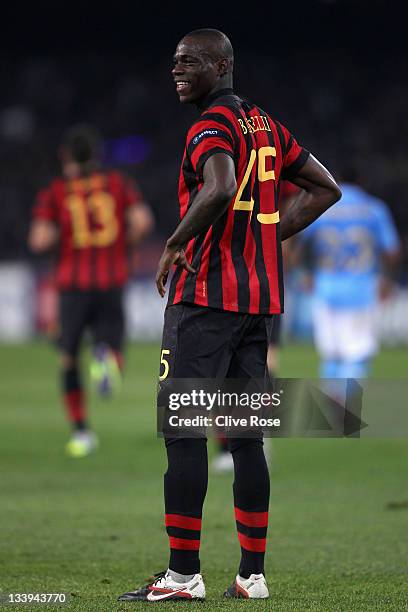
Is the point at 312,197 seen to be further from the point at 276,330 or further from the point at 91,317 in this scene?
the point at 91,317

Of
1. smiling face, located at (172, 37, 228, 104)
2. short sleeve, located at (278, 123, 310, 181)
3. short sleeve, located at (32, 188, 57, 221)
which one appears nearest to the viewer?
smiling face, located at (172, 37, 228, 104)

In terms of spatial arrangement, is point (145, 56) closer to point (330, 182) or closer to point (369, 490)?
point (369, 490)

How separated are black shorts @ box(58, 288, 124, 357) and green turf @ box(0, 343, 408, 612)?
766 millimetres

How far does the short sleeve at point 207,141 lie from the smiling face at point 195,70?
178 millimetres

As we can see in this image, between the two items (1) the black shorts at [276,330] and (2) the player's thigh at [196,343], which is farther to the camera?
(1) the black shorts at [276,330]

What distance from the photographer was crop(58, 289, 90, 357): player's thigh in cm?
875

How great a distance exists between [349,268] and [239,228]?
17.9ft

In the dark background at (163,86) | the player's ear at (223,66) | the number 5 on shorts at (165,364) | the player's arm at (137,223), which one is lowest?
the number 5 on shorts at (165,364)

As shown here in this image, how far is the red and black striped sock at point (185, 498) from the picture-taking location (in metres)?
3.87

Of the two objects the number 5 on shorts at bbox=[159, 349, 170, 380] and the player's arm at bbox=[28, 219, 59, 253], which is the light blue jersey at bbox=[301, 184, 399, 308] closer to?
the player's arm at bbox=[28, 219, 59, 253]

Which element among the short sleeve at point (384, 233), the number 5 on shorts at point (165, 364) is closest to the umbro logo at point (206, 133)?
the number 5 on shorts at point (165, 364)

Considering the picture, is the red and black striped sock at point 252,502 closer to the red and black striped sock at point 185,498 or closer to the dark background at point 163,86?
the red and black striped sock at point 185,498

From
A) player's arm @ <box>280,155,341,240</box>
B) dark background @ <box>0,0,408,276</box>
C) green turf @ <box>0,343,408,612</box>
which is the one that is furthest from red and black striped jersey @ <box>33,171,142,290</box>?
dark background @ <box>0,0,408,276</box>

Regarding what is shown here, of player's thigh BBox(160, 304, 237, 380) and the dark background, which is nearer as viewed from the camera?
player's thigh BBox(160, 304, 237, 380)
